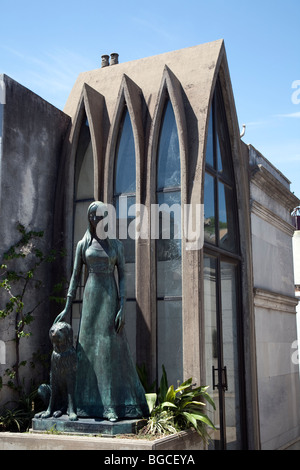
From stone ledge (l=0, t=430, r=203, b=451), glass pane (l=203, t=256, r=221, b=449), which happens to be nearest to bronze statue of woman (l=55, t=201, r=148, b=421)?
stone ledge (l=0, t=430, r=203, b=451)

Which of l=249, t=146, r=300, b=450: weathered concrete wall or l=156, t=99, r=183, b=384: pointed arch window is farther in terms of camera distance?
l=249, t=146, r=300, b=450: weathered concrete wall

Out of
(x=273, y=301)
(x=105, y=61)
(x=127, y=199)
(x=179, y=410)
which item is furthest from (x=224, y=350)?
(x=105, y=61)

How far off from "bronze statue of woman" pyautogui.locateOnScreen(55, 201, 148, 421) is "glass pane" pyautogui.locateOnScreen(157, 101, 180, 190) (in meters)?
1.92

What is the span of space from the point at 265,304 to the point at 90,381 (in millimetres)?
5633

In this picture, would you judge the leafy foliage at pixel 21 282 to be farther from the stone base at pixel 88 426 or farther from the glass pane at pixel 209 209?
the glass pane at pixel 209 209

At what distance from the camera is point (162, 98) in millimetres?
9102

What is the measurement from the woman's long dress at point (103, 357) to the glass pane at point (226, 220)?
130 inches

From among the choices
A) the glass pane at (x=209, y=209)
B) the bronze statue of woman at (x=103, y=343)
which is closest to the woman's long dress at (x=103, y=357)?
the bronze statue of woman at (x=103, y=343)

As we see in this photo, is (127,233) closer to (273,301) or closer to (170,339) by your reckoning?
(170,339)

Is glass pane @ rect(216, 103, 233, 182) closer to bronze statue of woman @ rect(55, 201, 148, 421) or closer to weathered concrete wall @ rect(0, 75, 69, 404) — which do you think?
weathered concrete wall @ rect(0, 75, 69, 404)

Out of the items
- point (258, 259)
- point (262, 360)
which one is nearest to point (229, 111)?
point (258, 259)

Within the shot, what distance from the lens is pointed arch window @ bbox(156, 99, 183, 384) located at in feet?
27.8

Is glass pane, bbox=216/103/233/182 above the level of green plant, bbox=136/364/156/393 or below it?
above

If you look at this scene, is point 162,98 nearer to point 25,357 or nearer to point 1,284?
point 1,284
